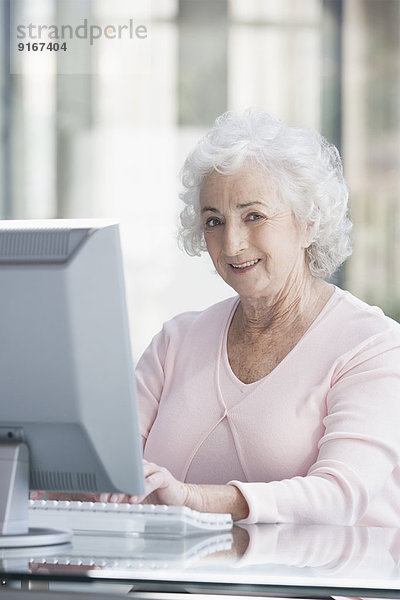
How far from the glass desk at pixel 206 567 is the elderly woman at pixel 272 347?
45 centimetres

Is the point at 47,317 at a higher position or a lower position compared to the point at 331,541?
higher

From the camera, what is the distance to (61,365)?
1.23m

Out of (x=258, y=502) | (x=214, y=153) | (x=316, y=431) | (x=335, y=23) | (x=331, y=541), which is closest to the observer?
(x=331, y=541)

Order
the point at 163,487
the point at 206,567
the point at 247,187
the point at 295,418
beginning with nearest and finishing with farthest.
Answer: the point at 206,567 < the point at 163,487 < the point at 295,418 < the point at 247,187

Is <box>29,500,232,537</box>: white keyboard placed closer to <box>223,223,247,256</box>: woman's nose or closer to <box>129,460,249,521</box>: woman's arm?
<box>129,460,249,521</box>: woman's arm

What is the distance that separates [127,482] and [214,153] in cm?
97

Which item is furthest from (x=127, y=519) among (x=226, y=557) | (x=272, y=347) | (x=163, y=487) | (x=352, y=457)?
(x=272, y=347)

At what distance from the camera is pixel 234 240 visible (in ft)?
6.63

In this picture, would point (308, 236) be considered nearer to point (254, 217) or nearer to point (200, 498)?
point (254, 217)

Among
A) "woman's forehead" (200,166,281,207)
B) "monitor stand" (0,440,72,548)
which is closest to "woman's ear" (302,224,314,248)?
"woman's forehead" (200,166,281,207)

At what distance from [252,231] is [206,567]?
1.04 m

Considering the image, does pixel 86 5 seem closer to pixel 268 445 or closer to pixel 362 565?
pixel 268 445

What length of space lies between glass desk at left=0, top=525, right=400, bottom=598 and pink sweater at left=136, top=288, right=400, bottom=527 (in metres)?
0.30

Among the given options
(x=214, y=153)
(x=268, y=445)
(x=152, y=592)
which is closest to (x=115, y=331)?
(x=152, y=592)
